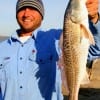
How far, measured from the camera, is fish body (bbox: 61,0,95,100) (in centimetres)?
429

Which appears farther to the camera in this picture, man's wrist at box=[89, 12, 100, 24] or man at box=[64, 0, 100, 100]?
man's wrist at box=[89, 12, 100, 24]

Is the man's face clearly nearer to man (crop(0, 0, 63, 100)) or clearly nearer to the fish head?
man (crop(0, 0, 63, 100))

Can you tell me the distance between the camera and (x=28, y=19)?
5613 millimetres

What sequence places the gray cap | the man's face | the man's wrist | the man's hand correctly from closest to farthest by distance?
the man's hand → the man's wrist → the man's face → the gray cap

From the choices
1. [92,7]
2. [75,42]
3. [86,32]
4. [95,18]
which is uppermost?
[92,7]

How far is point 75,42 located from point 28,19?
134 centimetres

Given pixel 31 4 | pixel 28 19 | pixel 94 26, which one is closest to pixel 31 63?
pixel 28 19

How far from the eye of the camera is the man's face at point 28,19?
565cm

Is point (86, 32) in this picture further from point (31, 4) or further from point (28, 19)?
point (31, 4)

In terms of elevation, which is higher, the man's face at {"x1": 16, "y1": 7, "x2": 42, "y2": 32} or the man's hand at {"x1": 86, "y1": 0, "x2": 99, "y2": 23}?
the man's hand at {"x1": 86, "y1": 0, "x2": 99, "y2": 23}

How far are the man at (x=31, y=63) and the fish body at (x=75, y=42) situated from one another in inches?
40.5

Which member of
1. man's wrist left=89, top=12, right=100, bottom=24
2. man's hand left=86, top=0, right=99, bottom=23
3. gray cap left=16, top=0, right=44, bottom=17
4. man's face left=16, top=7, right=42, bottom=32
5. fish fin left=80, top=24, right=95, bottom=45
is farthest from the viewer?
gray cap left=16, top=0, right=44, bottom=17

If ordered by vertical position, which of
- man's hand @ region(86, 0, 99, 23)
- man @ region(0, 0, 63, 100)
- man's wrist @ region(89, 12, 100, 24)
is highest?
man's hand @ region(86, 0, 99, 23)

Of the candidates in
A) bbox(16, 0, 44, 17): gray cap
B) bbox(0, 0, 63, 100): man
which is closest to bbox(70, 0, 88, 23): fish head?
bbox(0, 0, 63, 100): man
